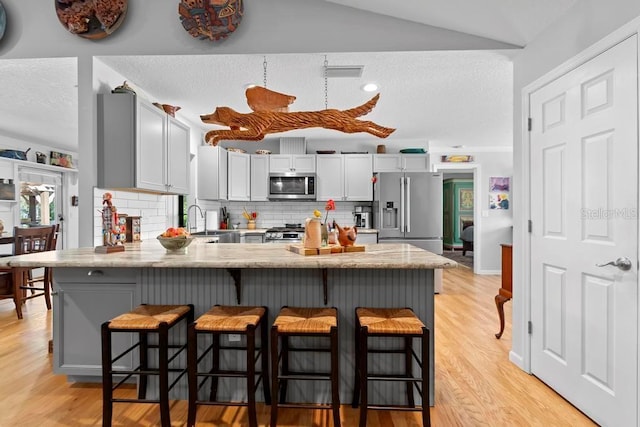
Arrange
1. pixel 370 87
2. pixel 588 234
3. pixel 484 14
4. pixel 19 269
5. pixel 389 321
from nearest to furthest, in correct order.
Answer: pixel 389 321, pixel 588 234, pixel 484 14, pixel 370 87, pixel 19 269

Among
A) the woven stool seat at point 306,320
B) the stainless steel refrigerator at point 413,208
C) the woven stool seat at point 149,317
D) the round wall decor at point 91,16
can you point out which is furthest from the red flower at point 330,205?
the stainless steel refrigerator at point 413,208

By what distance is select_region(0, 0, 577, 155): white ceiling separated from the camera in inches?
101

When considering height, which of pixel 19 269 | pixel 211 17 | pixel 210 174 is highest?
pixel 211 17

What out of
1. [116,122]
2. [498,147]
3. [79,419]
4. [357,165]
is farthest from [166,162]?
[498,147]

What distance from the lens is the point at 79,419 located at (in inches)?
80.6

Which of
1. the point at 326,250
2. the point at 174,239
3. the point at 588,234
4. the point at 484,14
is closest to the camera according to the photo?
the point at 588,234

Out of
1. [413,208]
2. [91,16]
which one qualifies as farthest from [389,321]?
[413,208]

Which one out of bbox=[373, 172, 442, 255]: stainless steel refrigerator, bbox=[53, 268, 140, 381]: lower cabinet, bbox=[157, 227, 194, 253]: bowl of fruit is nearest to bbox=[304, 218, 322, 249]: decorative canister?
bbox=[157, 227, 194, 253]: bowl of fruit

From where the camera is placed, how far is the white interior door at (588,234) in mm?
1804

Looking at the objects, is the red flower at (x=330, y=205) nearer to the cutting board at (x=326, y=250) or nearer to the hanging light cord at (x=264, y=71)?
the cutting board at (x=326, y=250)

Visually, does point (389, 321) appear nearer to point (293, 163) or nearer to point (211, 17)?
point (211, 17)

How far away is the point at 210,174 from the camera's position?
5074 mm

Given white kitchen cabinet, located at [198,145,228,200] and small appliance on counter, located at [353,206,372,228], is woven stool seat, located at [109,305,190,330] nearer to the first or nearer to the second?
white kitchen cabinet, located at [198,145,228,200]

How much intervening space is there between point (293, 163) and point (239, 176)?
86cm
